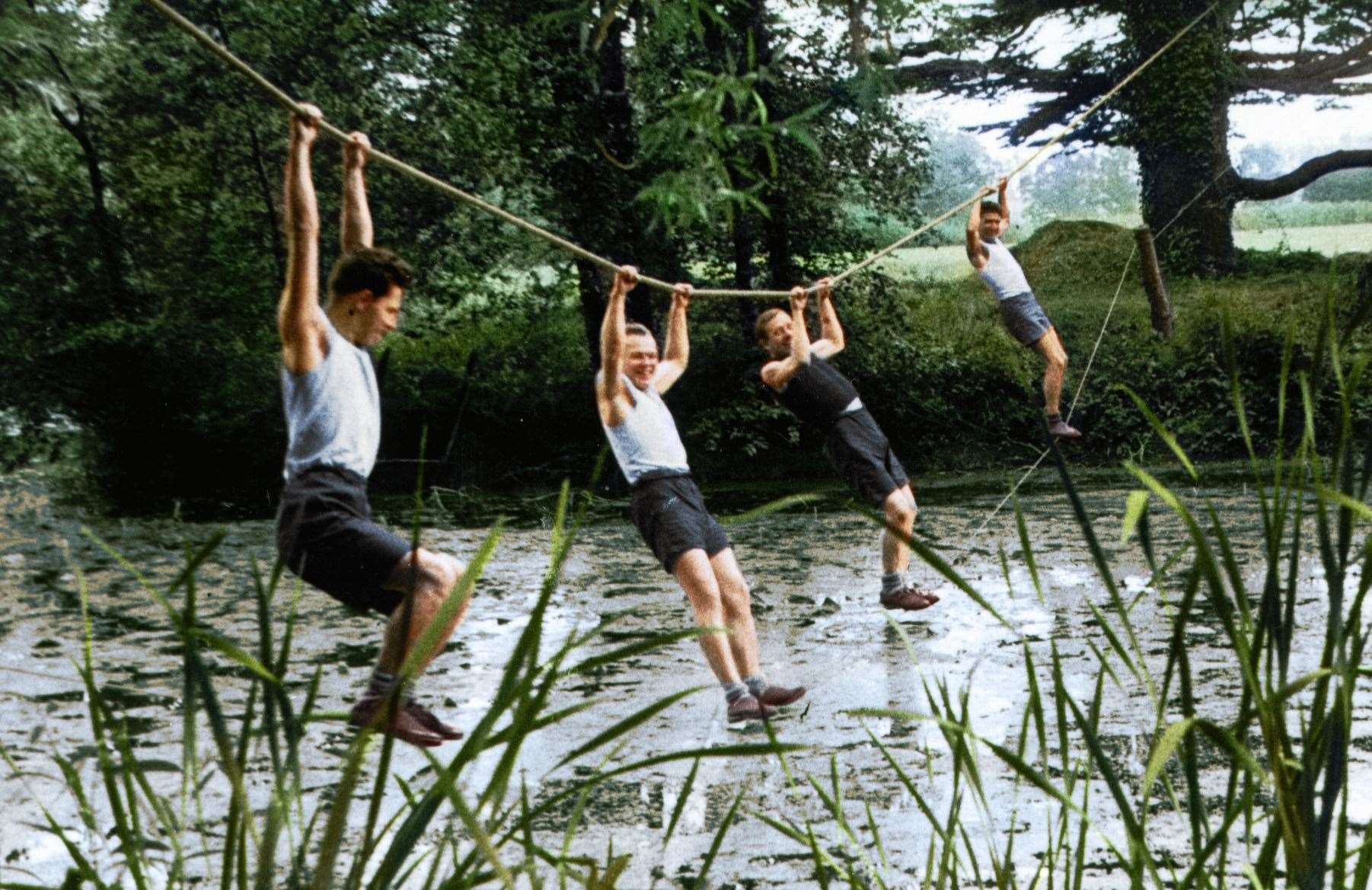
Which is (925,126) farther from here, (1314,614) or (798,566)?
(1314,614)

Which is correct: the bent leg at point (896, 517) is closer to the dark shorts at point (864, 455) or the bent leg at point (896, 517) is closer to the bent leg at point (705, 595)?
the dark shorts at point (864, 455)

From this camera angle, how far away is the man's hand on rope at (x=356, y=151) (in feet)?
13.6

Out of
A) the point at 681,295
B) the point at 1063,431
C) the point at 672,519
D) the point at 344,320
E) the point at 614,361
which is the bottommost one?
the point at 672,519

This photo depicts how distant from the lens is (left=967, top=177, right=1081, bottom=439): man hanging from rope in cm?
806

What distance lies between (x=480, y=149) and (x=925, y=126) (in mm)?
4623

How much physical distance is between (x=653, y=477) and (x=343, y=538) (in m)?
1.65

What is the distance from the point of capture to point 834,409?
7.28m

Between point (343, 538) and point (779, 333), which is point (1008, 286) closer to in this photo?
point (779, 333)

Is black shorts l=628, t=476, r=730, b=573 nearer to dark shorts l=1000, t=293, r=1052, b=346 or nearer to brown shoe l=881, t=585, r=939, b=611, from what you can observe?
brown shoe l=881, t=585, r=939, b=611

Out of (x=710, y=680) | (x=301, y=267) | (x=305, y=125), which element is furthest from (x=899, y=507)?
(x=301, y=267)

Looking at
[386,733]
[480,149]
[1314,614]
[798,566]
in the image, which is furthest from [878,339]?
[386,733]

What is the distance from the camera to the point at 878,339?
16.5 meters

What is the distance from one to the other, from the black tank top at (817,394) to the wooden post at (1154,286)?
4151 mm

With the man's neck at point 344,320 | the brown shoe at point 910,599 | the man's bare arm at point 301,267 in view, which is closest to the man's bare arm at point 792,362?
the brown shoe at point 910,599
